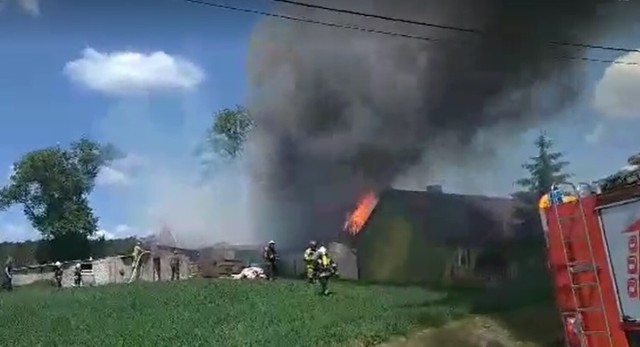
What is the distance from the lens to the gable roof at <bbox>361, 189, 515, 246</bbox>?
22500mm

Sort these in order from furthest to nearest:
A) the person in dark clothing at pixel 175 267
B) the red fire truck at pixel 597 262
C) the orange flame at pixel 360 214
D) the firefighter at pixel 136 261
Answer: the firefighter at pixel 136 261 → the person in dark clothing at pixel 175 267 → the orange flame at pixel 360 214 → the red fire truck at pixel 597 262

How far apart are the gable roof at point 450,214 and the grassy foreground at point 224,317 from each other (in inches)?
208

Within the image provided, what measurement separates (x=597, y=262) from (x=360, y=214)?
2021 centimetres

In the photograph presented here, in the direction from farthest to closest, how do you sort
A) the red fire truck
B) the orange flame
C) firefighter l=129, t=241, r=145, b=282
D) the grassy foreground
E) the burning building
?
firefighter l=129, t=241, r=145, b=282, the orange flame, the burning building, the grassy foreground, the red fire truck

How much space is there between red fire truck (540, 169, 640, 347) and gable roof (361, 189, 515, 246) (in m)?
15.5

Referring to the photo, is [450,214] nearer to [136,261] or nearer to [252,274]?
[252,274]

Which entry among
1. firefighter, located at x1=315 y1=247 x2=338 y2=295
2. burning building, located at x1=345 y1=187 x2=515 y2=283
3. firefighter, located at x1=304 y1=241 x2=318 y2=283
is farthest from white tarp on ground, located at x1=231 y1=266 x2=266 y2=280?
firefighter, located at x1=315 y1=247 x2=338 y2=295

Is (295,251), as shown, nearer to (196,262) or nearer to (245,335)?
→ (196,262)

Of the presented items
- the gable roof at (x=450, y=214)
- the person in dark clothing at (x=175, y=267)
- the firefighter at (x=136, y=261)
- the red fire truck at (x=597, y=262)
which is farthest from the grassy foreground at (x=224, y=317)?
the firefighter at (x=136, y=261)

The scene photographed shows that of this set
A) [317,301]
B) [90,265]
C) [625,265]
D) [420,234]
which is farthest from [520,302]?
[90,265]

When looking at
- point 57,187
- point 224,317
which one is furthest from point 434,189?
point 57,187

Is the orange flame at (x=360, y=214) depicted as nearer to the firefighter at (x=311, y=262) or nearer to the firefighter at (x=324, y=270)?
the firefighter at (x=311, y=262)

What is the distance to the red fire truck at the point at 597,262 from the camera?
583 cm

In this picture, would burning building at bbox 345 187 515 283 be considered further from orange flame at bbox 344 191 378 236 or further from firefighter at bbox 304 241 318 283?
firefighter at bbox 304 241 318 283
